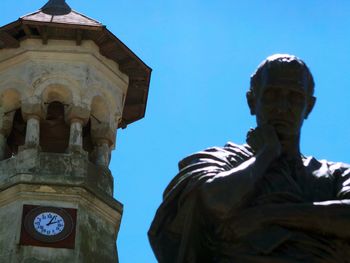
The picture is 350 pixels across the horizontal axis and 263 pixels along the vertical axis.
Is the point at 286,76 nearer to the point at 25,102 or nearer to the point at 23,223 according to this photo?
the point at 23,223

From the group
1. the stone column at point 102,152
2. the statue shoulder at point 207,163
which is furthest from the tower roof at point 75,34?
the statue shoulder at point 207,163

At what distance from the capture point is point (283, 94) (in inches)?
151

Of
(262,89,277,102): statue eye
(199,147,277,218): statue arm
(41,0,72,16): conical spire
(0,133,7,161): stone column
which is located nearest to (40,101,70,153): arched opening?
(0,133,7,161): stone column

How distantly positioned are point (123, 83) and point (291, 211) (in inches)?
1081

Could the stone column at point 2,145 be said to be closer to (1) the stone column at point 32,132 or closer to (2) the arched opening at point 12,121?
(2) the arched opening at point 12,121

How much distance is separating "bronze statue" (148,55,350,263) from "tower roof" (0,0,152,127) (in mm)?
25778

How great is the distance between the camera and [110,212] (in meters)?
27.0

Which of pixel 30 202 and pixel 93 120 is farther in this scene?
pixel 93 120

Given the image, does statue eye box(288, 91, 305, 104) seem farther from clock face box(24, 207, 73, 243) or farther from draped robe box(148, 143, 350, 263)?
clock face box(24, 207, 73, 243)

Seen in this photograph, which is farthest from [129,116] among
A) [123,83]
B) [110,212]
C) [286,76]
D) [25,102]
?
[286,76]

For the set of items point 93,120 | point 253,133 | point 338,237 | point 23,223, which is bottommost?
point 338,237

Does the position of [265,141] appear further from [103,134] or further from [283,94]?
[103,134]

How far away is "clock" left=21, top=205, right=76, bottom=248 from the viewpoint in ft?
84.7

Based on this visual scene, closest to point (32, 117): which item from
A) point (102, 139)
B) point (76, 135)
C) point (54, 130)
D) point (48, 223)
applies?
point (76, 135)
